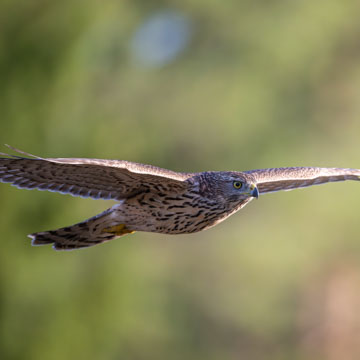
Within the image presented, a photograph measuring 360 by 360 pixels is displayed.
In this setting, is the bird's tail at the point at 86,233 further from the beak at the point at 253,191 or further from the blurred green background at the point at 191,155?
the blurred green background at the point at 191,155

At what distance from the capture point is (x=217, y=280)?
19.2 m

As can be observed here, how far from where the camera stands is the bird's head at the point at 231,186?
20.3ft

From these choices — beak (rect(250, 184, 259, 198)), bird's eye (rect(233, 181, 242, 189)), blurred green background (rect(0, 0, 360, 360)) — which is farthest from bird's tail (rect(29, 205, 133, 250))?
blurred green background (rect(0, 0, 360, 360))

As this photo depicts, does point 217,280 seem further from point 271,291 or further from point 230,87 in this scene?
point 230,87

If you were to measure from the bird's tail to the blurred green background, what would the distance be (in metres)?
4.79

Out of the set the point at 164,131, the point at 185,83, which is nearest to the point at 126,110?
the point at 164,131

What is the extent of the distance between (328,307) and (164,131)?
241 inches

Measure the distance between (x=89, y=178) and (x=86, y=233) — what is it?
704mm

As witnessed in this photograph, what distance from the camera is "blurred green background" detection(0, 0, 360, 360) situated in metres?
12.0

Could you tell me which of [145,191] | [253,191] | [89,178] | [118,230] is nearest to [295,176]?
[253,191]

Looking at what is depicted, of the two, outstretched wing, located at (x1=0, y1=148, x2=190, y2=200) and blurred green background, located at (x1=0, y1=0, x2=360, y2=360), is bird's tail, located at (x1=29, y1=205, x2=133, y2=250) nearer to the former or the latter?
outstretched wing, located at (x1=0, y1=148, x2=190, y2=200)

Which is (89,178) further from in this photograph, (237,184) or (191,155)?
(191,155)

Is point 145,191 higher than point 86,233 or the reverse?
higher

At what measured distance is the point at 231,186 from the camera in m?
6.21
